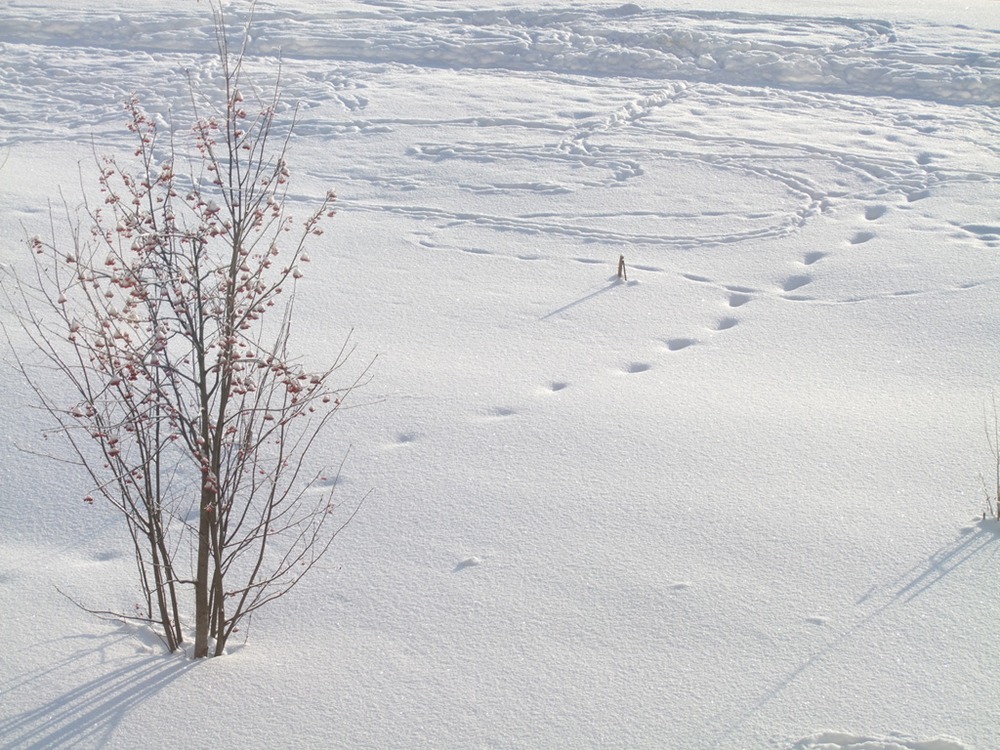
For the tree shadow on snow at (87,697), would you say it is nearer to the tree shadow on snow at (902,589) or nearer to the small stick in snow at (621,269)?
the tree shadow on snow at (902,589)

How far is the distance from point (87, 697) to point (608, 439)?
7.00 feet

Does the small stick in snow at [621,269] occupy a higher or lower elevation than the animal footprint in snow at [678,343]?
Answer: higher

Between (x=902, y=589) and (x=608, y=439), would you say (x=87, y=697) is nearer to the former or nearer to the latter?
(x=608, y=439)

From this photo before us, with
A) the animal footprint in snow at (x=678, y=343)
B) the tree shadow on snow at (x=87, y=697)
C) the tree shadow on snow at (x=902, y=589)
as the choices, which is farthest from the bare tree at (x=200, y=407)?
the animal footprint in snow at (x=678, y=343)

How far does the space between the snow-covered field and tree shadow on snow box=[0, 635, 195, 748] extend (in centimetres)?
1

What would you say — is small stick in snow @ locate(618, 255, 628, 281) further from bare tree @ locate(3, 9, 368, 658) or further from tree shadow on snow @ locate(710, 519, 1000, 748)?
tree shadow on snow @ locate(710, 519, 1000, 748)

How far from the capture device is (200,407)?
108 inches

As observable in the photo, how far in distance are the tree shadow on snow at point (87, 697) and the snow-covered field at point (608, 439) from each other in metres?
0.01

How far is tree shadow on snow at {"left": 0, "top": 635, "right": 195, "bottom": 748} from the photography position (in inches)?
100

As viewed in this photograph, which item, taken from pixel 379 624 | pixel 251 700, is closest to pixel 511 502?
pixel 379 624

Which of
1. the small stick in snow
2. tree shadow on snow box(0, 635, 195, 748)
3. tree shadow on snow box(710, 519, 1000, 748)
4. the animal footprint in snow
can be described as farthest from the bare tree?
the small stick in snow

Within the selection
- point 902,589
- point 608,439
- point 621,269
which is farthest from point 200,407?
point 621,269

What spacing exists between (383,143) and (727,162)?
106 inches

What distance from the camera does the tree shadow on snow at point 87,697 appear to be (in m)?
2.54
